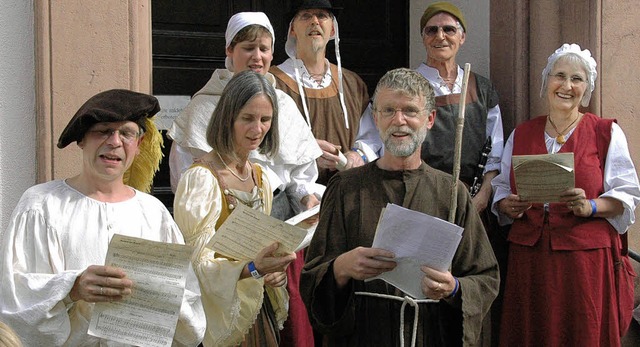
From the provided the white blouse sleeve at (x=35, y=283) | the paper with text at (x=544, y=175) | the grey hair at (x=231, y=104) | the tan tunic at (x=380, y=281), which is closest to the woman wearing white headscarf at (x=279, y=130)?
the grey hair at (x=231, y=104)

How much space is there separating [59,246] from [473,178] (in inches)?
113

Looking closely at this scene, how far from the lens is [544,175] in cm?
580

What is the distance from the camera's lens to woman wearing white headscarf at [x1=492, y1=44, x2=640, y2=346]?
19.5ft

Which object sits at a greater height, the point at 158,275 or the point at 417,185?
the point at 417,185

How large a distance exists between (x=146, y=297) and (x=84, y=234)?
0.34 meters

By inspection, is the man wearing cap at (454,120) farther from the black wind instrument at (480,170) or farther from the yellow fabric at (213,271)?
the yellow fabric at (213,271)

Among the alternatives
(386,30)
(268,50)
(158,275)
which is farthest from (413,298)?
(386,30)

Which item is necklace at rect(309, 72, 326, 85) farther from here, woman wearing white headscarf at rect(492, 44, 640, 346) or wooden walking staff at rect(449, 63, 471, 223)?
wooden walking staff at rect(449, 63, 471, 223)

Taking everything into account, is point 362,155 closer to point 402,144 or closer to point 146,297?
point 402,144

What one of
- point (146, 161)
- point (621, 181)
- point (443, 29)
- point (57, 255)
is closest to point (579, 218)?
point (621, 181)

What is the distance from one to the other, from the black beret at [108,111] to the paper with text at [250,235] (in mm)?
524

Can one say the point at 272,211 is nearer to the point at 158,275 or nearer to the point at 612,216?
the point at 158,275

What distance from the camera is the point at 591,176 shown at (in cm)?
603

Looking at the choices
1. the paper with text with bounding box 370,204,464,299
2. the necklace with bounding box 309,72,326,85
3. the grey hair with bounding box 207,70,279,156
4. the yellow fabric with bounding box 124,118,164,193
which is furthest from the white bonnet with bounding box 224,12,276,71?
the paper with text with bounding box 370,204,464,299
